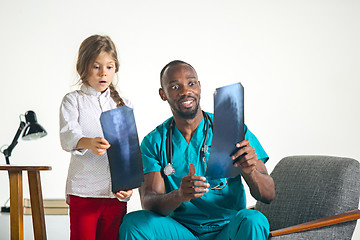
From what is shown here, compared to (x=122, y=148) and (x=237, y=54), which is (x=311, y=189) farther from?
(x=237, y=54)

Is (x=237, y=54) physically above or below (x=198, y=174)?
above

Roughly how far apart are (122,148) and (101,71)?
1.44 feet

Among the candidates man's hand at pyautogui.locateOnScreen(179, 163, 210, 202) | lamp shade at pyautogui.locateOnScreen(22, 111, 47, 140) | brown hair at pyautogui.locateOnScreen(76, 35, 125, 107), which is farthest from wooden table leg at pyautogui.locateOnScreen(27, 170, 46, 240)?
man's hand at pyautogui.locateOnScreen(179, 163, 210, 202)

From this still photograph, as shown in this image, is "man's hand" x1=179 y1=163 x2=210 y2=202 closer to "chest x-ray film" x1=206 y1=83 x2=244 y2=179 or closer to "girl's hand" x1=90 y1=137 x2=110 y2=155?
"chest x-ray film" x1=206 y1=83 x2=244 y2=179

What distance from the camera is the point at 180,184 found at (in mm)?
1678

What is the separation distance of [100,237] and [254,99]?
1.74 meters

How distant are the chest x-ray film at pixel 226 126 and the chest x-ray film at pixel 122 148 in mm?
256

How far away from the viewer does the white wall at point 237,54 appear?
3307mm

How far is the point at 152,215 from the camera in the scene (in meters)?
1.70

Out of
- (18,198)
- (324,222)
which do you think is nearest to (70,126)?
(18,198)

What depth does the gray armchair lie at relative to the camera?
174cm

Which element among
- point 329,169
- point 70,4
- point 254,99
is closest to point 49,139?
point 70,4

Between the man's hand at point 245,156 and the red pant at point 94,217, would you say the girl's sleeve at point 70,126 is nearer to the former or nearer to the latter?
the red pant at point 94,217

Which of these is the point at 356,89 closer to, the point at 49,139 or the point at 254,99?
the point at 254,99
